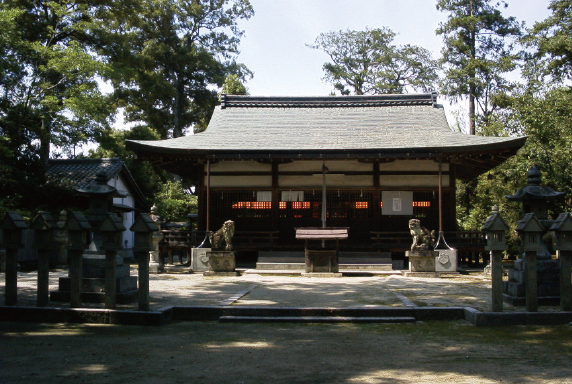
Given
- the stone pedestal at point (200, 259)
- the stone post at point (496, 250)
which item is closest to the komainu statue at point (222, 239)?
the stone pedestal at point (200, 259)

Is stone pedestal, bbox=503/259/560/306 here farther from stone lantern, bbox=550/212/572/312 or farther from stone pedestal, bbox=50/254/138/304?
stone pedestal, bbox=50/254/138/304

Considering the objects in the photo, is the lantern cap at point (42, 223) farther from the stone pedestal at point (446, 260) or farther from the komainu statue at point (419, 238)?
the stone pedestal at point (446, 260)

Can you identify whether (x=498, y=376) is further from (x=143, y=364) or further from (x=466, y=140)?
(x=466, y=140)

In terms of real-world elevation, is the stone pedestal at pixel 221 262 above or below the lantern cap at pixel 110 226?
below

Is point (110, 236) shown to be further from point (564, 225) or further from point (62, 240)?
point (62, 240)

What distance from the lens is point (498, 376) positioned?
489 cm

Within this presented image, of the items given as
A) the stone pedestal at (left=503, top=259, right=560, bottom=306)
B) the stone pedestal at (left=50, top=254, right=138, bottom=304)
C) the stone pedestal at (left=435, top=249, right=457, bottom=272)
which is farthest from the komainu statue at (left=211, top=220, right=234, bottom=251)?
the stone pedestal at (left=503, top=259, right=560, bottom=306)

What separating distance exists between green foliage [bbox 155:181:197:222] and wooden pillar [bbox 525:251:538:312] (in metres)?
21.2

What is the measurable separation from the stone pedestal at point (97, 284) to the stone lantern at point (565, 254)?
765 centimetres

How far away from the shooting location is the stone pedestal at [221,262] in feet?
48.2

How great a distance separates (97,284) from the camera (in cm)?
897

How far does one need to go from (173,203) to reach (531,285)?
69.9 feet

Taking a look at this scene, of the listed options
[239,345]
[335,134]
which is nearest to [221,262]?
[335,134]

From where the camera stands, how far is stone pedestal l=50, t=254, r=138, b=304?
347 inches
